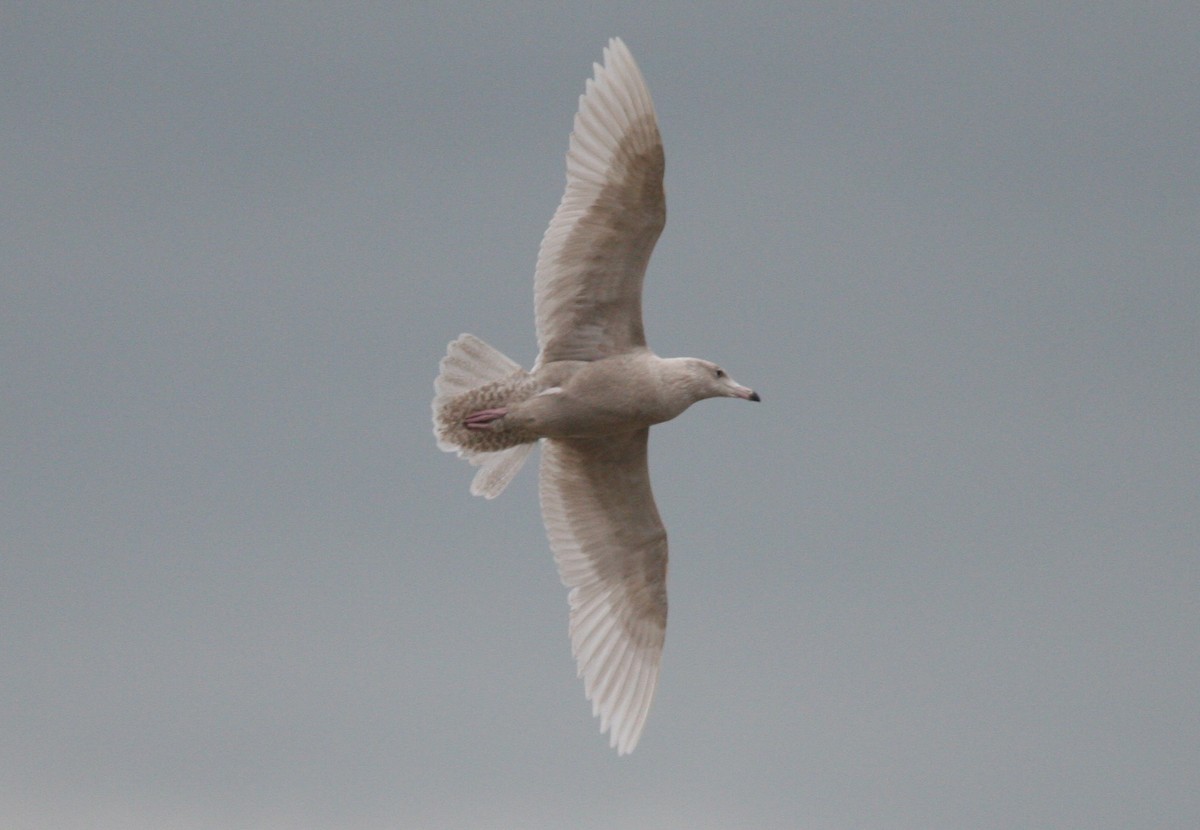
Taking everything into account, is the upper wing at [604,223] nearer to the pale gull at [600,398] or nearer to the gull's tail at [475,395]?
the pale gull at [600,398]

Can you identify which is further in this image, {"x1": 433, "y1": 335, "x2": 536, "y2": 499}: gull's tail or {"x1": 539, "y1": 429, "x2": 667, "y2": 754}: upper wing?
{"x1": 539, "y1": 429, "x2": 667, "y2": 754}: upper wing

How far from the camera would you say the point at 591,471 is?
16422 millimetres

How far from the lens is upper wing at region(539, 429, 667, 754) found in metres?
16.4

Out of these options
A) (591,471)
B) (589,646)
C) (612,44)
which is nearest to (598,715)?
(589,646)

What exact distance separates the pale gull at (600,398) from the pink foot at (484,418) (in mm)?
12

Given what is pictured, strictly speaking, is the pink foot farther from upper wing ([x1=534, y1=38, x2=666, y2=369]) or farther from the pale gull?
upper wing ([x1=534, y1=38, x2=666, y2=369])

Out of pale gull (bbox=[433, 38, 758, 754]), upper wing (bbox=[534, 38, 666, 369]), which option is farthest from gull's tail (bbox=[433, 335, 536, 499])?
upper wing (bbox=[534, 38, 666, 369])

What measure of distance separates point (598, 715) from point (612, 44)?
5.63 metres

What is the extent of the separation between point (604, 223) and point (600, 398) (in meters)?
1.42

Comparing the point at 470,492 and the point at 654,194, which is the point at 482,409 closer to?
the point at 470,492

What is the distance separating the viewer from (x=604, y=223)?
15133 mm

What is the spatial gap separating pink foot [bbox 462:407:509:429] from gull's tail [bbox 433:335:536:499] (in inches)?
1.8

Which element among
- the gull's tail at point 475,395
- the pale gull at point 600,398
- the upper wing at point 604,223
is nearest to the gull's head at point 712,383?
the pale gull at point 600,398

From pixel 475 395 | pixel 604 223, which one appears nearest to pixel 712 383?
pixel 604 223
